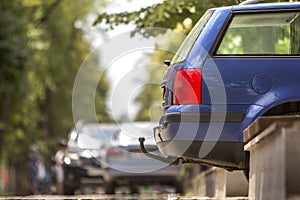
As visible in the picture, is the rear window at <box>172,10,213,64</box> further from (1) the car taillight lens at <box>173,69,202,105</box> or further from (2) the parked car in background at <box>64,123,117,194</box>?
A: (2) the parked car in background at <box>64,123,117,194</box>

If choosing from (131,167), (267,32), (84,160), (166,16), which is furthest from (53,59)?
(267,32)

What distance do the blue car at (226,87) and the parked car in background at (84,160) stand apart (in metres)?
15.7

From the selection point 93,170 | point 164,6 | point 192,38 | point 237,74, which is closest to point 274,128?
point 237,74

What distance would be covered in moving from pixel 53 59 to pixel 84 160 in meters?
23.9

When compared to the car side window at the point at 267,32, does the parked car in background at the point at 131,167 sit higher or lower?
higher

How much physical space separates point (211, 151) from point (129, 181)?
47.1 feet

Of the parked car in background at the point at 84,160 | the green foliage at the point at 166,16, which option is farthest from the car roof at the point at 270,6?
the parked car in background at the point at 84,160

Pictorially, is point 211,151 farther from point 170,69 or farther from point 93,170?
point 93,170

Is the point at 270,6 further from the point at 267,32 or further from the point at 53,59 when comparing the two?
the point at 53,59

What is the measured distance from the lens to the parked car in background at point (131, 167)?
77.8 feet

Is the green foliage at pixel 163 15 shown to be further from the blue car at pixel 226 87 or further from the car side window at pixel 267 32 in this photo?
the blue car at pixel 226 87

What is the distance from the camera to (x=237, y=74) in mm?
10547

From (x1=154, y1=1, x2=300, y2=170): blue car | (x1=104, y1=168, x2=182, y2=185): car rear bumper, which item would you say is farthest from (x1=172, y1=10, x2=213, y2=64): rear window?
(x1=104, y1=168, x2=182, y2=185): car rear bumper

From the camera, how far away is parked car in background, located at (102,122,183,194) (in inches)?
933
